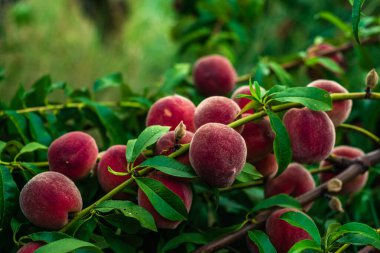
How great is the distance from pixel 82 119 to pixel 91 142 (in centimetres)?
26

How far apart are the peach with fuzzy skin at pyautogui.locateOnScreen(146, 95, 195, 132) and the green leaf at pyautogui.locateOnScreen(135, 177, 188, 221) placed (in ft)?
0.41

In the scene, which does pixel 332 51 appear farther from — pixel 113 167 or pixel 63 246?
pixel 63 246

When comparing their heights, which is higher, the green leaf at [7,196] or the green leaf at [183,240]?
the green leaf at [7,196]

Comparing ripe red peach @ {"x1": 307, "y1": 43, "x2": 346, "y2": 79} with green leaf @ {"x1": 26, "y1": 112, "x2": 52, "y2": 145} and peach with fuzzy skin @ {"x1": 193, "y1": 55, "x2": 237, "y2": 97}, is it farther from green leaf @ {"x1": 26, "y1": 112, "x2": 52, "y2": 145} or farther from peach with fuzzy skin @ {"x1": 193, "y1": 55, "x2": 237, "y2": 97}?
green leaf @ {"x1": 26, "y1": 112, "x2": 52, "y2": 145}

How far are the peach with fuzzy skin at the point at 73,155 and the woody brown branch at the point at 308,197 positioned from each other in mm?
204

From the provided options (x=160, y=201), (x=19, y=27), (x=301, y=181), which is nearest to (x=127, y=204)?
(x=160, y=201)

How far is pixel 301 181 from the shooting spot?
0.74 metres

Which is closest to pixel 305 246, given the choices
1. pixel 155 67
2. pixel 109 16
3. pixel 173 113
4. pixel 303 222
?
pixel 303 222

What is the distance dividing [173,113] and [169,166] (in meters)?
0.13

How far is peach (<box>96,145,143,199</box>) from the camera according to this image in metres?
0.64

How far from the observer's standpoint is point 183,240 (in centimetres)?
64

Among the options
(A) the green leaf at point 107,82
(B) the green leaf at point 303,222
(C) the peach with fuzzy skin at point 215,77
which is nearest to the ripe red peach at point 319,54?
(C) the peach with fuzzy skin at point 215,77

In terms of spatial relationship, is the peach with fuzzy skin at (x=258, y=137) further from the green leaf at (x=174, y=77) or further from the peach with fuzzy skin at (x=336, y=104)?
the green leaf at (x=174, y=77)

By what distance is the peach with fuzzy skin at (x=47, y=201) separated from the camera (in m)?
0.58
